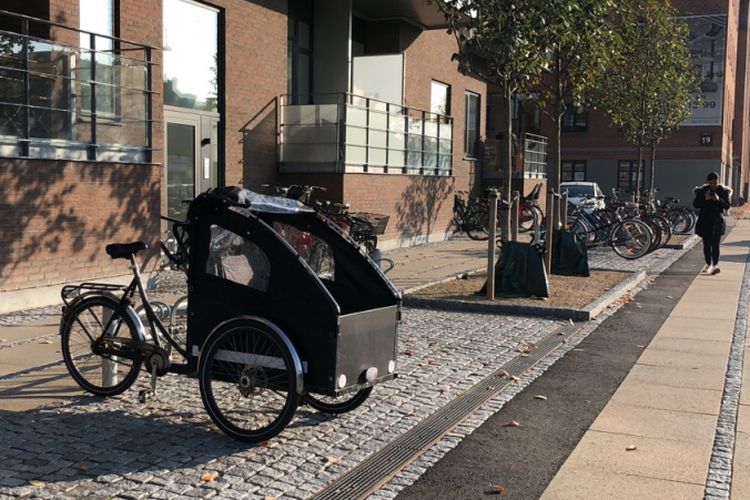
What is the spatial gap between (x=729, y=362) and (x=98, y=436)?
18.5 ft

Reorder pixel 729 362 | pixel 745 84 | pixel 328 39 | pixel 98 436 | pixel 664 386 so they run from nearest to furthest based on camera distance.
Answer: pixel 98 436 < pixel 664 386 < pixel 729 362 < pixel 328 39 < pixel 745 84

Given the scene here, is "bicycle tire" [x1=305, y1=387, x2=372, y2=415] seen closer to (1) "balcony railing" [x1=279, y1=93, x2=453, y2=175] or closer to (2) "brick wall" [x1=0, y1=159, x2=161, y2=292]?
(2) "brick wall" [x1=0, y1=159, x2=161, y2=292]

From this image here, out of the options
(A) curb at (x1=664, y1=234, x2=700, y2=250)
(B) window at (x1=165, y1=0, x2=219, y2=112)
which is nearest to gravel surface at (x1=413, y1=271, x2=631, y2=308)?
(B) window at (x1=165, y1=0, x2=219, y2=112)

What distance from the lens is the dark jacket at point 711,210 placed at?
14.4 meters

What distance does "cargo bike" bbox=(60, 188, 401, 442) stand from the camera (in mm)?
4914

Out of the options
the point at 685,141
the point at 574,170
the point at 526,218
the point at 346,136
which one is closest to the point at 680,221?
the point at 526,218

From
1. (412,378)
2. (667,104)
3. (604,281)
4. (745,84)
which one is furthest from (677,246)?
(745,84)

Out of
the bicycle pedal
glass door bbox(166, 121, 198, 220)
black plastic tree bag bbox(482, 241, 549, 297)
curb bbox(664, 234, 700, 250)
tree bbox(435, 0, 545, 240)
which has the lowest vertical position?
the bicycle pedal

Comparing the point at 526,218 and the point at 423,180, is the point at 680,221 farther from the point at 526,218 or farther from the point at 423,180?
the point at 423,180

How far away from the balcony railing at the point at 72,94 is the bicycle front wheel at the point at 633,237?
394 inches

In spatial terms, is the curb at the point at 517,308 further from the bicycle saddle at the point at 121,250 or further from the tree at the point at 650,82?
the tree at the point at 650,82

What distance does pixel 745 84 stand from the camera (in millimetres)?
67750

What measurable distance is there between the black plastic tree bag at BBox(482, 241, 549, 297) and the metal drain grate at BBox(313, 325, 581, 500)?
330 centimetres

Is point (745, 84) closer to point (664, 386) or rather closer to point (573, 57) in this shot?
point (573, 57)
